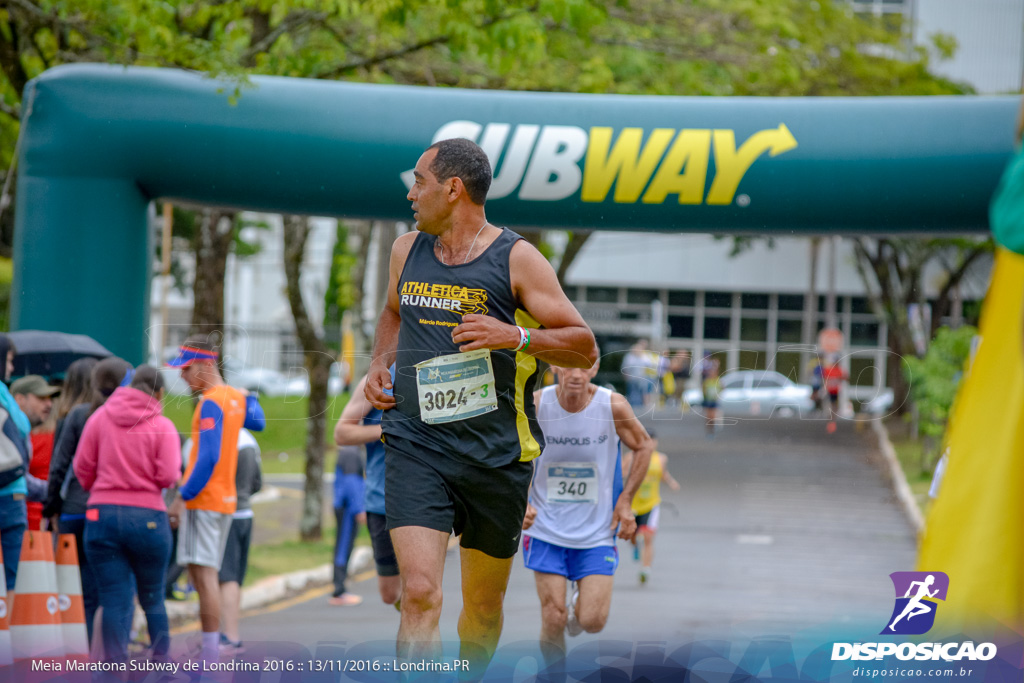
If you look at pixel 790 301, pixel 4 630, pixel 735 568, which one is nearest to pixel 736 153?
pixel 4 630

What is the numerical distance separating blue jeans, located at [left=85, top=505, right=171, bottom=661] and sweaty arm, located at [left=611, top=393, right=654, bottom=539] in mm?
2127

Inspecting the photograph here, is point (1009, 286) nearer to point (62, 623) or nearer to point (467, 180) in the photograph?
point (467, 180)

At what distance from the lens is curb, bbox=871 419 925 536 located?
13.1 m

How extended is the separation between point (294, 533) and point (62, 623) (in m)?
7.62

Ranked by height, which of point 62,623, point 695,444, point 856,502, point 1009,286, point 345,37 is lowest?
point 856,502

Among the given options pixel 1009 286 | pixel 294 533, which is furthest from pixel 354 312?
pixel 1009 286

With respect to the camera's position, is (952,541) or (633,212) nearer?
(952,541)

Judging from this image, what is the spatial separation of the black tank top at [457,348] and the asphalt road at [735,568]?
92 cm

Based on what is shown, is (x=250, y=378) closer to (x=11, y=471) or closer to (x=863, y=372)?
(x=11, y=471)

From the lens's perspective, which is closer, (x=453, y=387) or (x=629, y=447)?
(x=453, y=387)

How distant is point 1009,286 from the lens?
2131mm

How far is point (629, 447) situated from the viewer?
16.7 ft

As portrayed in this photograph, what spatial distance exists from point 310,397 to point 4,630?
654 cm

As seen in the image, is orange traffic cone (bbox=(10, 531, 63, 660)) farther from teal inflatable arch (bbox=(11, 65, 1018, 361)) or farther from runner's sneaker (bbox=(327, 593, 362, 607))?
runner's sneaker (bbox=(327, 593, 362, 607))
